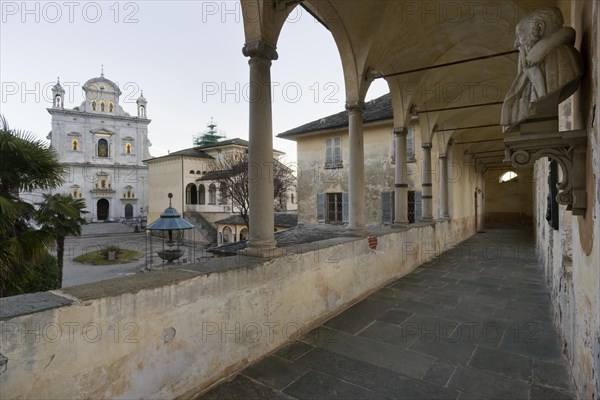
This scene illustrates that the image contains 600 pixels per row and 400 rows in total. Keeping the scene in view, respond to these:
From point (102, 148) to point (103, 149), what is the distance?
0.55ft

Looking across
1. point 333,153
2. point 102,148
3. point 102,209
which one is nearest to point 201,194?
point 102,209

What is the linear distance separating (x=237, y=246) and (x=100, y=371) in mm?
9000

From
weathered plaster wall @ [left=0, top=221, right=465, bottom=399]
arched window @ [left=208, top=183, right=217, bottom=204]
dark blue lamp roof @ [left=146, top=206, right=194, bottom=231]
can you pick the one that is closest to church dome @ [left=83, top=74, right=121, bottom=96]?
arched window @ [left=208, top=183, right=217, bottom=204]

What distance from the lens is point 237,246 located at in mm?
11023

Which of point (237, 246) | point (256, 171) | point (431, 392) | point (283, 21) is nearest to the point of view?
point (431, 392)

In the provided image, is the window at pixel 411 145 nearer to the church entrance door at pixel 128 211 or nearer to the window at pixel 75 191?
the church entrance door at pixel 128 211

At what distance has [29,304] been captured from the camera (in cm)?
189

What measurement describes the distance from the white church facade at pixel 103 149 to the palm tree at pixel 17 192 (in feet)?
126

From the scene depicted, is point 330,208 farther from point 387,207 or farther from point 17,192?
point 17,192

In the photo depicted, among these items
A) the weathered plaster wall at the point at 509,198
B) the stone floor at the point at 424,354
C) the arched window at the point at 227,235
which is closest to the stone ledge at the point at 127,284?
the stone floor at the point at 424,354

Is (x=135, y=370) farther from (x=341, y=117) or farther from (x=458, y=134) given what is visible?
(x=341, y=117)

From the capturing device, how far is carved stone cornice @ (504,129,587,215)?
206cm

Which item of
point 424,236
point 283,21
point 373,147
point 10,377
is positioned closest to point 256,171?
point 283,21

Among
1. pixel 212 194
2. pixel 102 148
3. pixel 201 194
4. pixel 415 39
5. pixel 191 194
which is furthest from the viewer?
pixel 102 148
